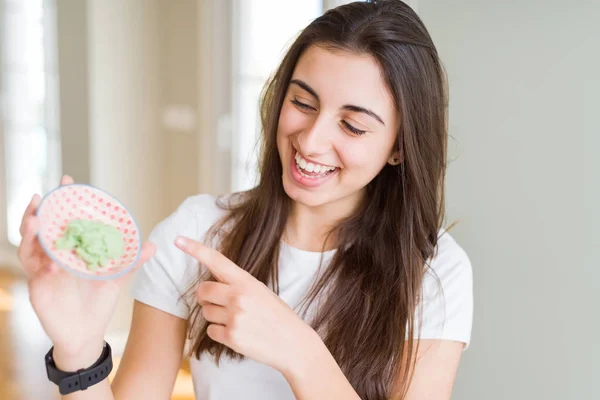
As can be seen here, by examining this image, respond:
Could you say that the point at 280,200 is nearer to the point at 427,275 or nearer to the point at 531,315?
the point at 427,275

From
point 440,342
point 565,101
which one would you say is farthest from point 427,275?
point 565,101

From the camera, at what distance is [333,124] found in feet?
4.33

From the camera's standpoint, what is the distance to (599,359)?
4.81 ft

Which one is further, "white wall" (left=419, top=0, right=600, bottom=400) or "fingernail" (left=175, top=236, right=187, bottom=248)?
"white wall" (left=419, top=0, right=600, bottom=400)

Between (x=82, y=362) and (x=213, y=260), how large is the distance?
30 cm

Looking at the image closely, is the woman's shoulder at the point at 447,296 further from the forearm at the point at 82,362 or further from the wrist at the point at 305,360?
the forearm at the point at 82,362

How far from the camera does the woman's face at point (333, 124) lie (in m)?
1.31

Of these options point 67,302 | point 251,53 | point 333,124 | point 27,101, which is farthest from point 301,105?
point 27,101

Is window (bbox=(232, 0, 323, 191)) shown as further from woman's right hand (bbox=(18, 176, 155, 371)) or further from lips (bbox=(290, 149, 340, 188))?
woman's right hand (bbox=(18, 176, 155, 371))

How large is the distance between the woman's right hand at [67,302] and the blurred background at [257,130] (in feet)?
2.97

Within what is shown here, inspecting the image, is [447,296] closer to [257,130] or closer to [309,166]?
[309,166]

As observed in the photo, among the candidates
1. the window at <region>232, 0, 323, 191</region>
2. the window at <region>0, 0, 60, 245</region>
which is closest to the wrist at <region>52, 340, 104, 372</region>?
the window at <region>232, 0, 323, 191</region>

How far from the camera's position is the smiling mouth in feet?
4.37

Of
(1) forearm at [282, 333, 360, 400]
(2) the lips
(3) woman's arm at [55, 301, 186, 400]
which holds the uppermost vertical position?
(2) the lips
